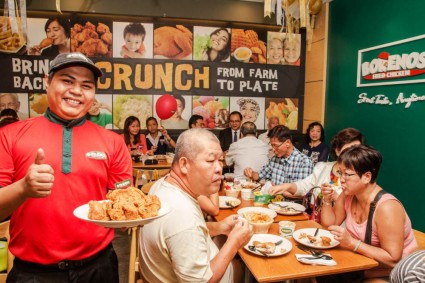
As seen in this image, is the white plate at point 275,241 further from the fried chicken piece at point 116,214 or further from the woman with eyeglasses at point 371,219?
the fried chicken piece at point 116,214

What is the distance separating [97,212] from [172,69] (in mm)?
5437

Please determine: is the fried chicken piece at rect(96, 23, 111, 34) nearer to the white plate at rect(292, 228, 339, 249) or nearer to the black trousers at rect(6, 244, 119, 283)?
the white plate at rect(292, 228, 339, 249)

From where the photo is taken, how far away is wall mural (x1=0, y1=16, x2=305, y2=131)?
19.4 ft

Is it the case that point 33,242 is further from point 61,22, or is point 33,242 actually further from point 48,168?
point 61,22

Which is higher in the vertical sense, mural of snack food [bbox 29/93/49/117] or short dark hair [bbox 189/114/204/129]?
mural of snack food [bbox 29/93/49/117]

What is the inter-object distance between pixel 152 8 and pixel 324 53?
336cm

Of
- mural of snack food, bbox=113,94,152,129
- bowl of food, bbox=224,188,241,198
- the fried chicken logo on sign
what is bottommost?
bowl of food, bbox=224,188,241,198

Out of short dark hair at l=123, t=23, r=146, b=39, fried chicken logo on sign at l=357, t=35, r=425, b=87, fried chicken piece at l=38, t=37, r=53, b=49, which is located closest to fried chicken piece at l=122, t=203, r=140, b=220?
fried chicken logo on sign at l=357, t=35, r=425, b=87

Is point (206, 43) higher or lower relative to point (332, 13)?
lower

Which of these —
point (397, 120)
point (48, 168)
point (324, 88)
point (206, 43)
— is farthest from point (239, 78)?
point (48, 168)

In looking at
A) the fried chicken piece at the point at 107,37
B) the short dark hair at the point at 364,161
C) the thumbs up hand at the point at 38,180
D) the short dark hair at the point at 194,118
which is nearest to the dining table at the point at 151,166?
the short dark hair at the point at 194,118

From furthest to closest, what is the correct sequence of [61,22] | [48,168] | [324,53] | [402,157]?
[324,53] → [61,22] → [402,157] → [48,168]

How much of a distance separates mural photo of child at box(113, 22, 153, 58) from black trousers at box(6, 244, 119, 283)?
528cm

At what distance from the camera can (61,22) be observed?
5.93 metres
